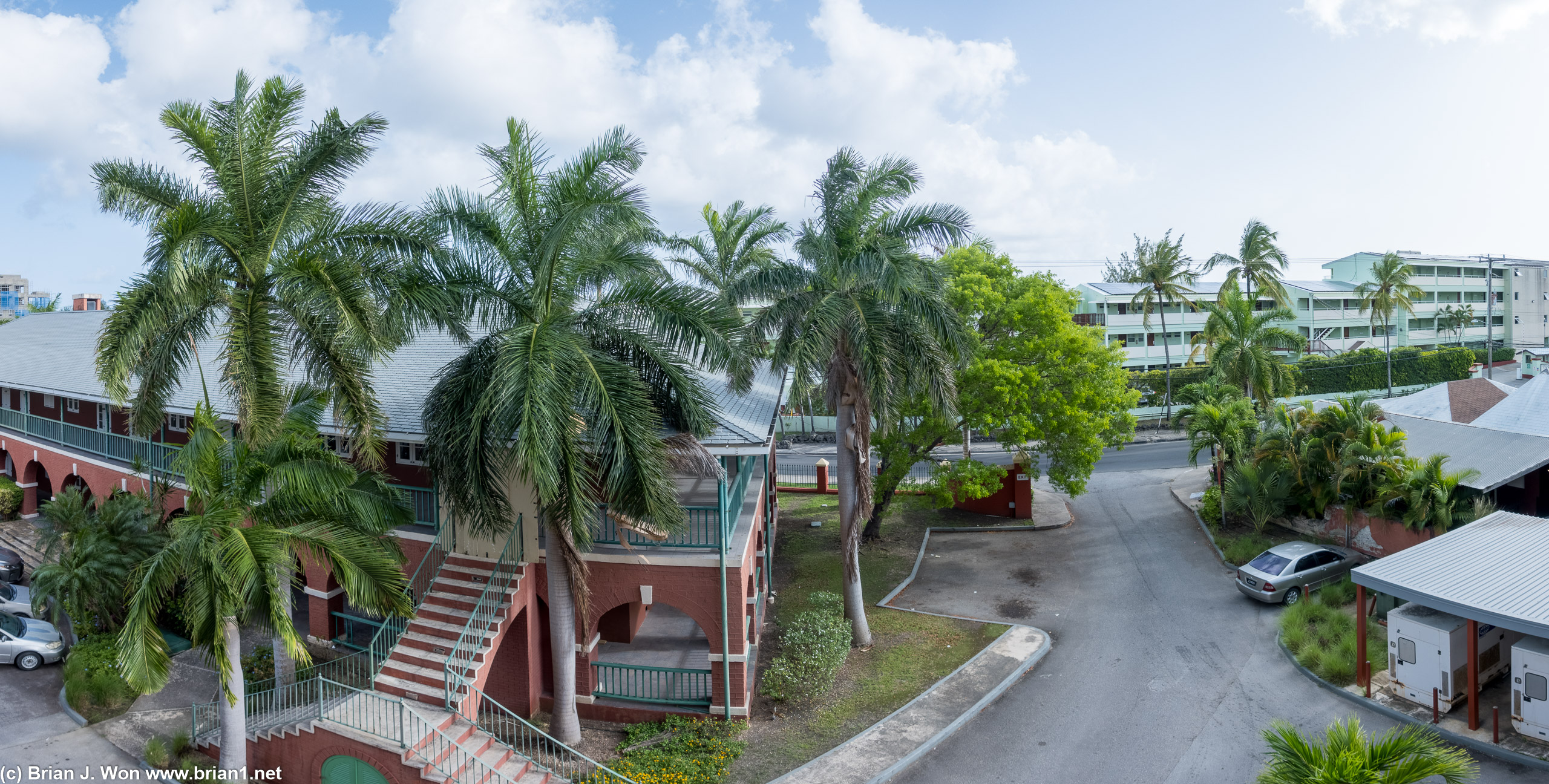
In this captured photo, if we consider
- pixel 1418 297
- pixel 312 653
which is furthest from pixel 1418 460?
pixel 1418 297

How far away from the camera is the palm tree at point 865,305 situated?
16125 mm

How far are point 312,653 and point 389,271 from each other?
991cm

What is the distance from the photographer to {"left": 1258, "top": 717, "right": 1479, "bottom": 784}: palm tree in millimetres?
9570

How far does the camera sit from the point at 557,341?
1240cm

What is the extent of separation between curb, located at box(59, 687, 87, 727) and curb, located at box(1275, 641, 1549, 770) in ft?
74.8

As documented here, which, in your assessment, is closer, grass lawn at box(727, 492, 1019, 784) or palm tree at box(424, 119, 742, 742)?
palm tree at box(424, 119, 742, 742)

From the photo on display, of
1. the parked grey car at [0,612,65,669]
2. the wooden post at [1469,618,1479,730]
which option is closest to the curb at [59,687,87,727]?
the parked grey car at [0,612,65,669]

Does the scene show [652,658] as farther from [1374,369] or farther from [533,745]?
[1374,369]

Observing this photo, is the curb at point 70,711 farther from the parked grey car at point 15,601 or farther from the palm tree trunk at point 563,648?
the palm tree trunk at point 563,648

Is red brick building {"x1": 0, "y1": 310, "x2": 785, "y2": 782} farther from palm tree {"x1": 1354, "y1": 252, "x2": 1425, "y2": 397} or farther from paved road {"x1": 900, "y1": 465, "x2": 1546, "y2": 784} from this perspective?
palm tree {"x1": 1354, "y1": 252, "x2": 1425, "y2": 397}

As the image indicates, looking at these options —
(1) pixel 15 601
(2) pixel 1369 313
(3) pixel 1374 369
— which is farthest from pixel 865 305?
(2) pixel 1369 313

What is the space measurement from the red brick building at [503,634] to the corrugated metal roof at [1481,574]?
11300 millimetres

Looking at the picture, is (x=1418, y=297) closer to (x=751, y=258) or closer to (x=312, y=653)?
(x=751, y=258)

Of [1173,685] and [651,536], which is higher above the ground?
[651,536]
